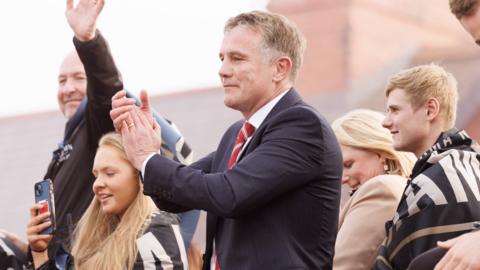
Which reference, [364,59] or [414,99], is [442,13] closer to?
[364,59]

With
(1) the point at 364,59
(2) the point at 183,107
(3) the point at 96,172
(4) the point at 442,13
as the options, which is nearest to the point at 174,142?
(3) the point at 96,172

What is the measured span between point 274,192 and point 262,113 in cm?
36

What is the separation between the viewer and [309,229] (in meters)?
4.34

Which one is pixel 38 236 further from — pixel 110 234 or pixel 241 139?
pixel 241 139

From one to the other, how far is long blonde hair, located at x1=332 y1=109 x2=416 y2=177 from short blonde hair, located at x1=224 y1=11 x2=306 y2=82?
1014 millimetres

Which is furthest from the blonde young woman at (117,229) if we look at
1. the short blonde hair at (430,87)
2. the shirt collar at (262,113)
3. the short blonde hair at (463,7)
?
the short blonde hair at (463,7)

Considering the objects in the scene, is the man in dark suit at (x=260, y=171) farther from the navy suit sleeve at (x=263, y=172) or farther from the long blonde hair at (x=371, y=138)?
the long blonde hair at (x=371, y=138)

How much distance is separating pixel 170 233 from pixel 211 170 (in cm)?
54

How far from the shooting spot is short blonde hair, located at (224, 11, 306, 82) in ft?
15.0

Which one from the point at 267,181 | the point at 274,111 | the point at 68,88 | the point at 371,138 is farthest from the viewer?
the point at 68,88

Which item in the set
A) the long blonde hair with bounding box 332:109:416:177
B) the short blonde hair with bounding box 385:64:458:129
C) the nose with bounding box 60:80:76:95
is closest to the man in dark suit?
the short blonde hair with bounding box 385:64:458:129

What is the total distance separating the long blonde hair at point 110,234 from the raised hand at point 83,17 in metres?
0.45

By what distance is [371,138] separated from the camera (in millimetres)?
5582

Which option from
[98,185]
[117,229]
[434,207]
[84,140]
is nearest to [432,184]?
[434,207]
